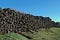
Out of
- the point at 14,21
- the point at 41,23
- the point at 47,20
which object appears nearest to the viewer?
the point at 14,21

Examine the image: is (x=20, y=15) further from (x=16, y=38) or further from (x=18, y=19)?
(x=16, y=38)

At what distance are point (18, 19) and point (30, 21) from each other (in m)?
3.51

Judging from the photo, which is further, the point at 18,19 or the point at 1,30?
the point at 18,19

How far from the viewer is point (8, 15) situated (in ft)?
54.6

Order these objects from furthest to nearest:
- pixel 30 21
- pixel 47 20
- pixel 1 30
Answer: pixel 47 20 < pixel 30 21 < pixel 1 30

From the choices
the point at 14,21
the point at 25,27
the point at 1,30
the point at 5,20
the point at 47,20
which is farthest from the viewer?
the point at 47,20

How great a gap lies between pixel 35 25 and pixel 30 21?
138 centimetres

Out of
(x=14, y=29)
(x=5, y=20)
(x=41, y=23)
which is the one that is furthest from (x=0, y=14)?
(x=41, y=23)

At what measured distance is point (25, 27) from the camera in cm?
1923

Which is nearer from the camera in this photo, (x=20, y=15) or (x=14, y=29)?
(x=14, y=29)

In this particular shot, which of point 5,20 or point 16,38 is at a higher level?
point 5,20

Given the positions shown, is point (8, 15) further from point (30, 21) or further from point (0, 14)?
point (30, 21)

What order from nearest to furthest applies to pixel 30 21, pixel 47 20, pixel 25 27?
pixel 25 27, pixel 30 21, pixel 47 20

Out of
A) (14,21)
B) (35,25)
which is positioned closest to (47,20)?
(35,25)
